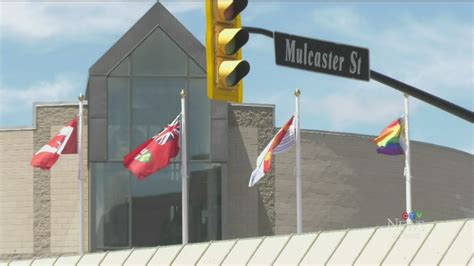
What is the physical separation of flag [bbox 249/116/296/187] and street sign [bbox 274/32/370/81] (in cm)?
2422

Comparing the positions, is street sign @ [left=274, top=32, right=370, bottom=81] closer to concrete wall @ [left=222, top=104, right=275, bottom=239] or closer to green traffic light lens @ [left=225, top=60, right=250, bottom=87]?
green traffic light lens @ [left=225, top=60, right=250, bottom=87]

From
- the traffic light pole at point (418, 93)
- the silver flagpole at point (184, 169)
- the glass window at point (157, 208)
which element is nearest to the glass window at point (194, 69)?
the silver flagpole at point (184, 169)

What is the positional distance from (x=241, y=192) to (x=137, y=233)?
4.62m

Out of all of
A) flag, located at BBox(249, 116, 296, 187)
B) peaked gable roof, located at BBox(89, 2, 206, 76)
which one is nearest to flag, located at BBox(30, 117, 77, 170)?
peaked gable roof, located at BBox(89, 2, 206, 76)

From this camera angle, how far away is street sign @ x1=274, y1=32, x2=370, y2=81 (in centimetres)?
1492

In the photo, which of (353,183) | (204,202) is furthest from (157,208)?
(353,183)

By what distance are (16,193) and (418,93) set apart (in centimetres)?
3439

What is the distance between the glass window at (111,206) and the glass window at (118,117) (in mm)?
622

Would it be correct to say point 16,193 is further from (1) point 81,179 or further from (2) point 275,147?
(2) point 275,147

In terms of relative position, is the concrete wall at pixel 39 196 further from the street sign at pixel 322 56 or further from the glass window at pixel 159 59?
the street sign at pixel 322 56

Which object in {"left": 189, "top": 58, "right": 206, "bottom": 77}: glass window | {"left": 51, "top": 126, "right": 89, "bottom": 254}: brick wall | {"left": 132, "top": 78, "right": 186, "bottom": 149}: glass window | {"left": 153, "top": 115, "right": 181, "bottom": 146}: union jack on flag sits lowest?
{"left": 51, "top": 126, "right": 89, "bottom": 254}: brick wall

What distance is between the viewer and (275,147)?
4012cm

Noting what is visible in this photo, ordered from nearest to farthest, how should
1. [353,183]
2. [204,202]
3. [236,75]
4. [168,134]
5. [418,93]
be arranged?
[236,75], [418,93], [168,134], [204,202], [353,183]

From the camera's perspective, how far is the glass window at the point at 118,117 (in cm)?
4647
